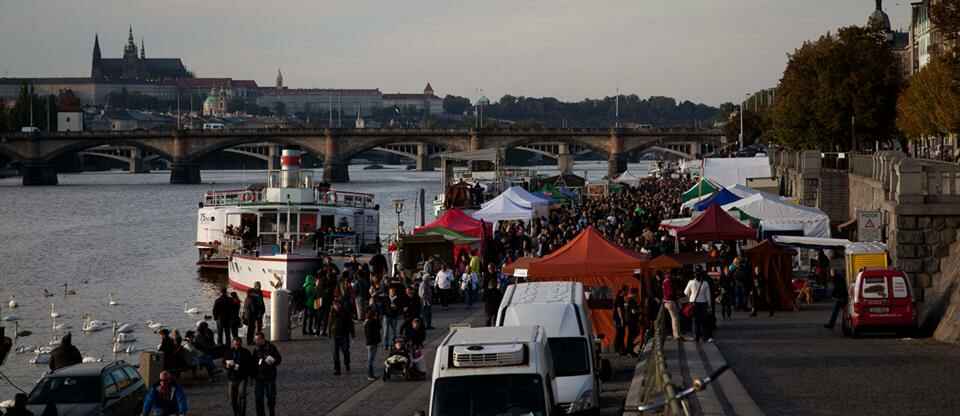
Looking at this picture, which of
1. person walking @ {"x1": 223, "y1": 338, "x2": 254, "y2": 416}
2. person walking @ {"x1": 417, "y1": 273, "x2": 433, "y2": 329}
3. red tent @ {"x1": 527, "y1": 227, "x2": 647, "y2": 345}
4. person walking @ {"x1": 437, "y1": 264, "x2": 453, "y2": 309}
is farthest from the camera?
person walking @ {"x1": 437, "y1": 264, "x2": 453, "y2": 309}

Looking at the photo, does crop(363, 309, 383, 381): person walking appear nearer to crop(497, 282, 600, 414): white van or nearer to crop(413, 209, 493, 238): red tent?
crop(497, 282, 600, 414): white van

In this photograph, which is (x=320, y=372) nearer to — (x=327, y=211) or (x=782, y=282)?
(x=782, y=282)

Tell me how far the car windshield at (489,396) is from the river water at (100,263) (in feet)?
46.7

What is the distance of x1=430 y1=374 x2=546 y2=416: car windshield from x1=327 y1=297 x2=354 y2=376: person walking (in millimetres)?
8551

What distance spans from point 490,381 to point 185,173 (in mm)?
139395

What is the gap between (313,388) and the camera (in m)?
A: 21.6

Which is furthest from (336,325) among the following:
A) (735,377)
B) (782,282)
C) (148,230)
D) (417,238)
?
(148,230)

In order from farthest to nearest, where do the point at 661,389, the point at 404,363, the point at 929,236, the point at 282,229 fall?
1. the point at 282,229
2. the point at 929,236
3. the point at 404,363
4. the point at 661,389

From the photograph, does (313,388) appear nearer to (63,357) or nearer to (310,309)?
(63,357)

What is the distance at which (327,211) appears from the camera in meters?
51.5

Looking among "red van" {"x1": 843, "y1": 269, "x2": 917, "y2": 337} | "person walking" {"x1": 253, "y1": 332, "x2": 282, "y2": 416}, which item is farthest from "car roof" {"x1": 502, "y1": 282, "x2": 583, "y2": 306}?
"red van" {"x1": 843, "y1": 269, "x2": 917, "y2": 337}

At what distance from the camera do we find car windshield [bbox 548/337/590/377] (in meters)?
17.0

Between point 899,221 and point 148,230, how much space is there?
6641 cm

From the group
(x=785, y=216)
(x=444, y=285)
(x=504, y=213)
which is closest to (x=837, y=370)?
(x=444, y=285)
